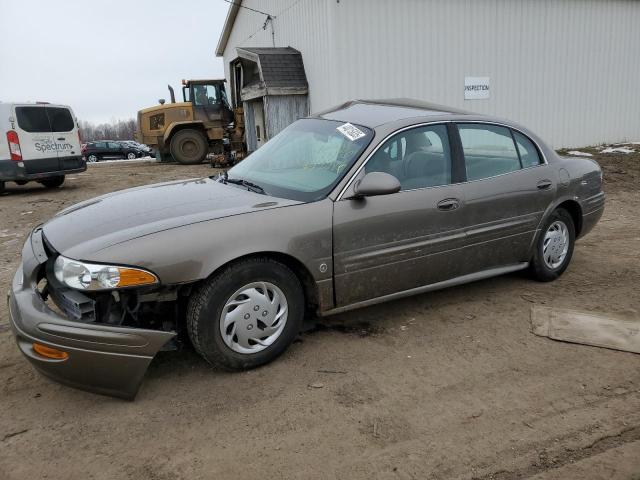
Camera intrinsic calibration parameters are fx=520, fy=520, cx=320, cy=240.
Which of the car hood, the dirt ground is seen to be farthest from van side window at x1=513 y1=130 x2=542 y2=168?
the car hood

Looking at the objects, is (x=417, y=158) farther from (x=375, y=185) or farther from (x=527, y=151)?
(x=527, y=151)

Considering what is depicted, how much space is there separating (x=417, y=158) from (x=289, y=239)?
1.26m

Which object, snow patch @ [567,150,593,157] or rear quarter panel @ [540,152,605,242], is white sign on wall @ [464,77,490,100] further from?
rear quarter panel @ [540,152,605,242]

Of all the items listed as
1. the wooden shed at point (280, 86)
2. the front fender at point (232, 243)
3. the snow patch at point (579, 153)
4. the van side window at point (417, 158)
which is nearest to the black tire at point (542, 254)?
the van side window at point (417, 158)

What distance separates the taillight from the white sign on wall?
1093cm

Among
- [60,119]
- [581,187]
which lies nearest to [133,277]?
[581,187]

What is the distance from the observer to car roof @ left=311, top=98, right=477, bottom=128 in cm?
385

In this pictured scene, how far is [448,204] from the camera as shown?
3.77 metres

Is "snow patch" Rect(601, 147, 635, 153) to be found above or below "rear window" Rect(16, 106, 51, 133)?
below

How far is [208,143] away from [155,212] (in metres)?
17.0

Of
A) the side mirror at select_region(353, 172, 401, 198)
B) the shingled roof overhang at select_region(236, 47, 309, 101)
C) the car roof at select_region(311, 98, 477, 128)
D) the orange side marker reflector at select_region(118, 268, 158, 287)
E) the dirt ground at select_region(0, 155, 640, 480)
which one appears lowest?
the dirt ground at select_region(0, 155, 640, 480)

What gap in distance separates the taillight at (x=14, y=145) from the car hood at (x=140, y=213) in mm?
8833

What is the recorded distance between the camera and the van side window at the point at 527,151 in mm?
4395

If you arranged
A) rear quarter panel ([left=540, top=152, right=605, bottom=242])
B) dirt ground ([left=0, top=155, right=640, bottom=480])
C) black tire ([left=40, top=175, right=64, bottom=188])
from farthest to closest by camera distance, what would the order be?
black tire ([left=40, top=175, right=64, bottom=188])
rear quarter panel ([left=540, top=152, right=605, bottom=242])
dirt ground ([left=0, top=155, right=640, bottom=480])
